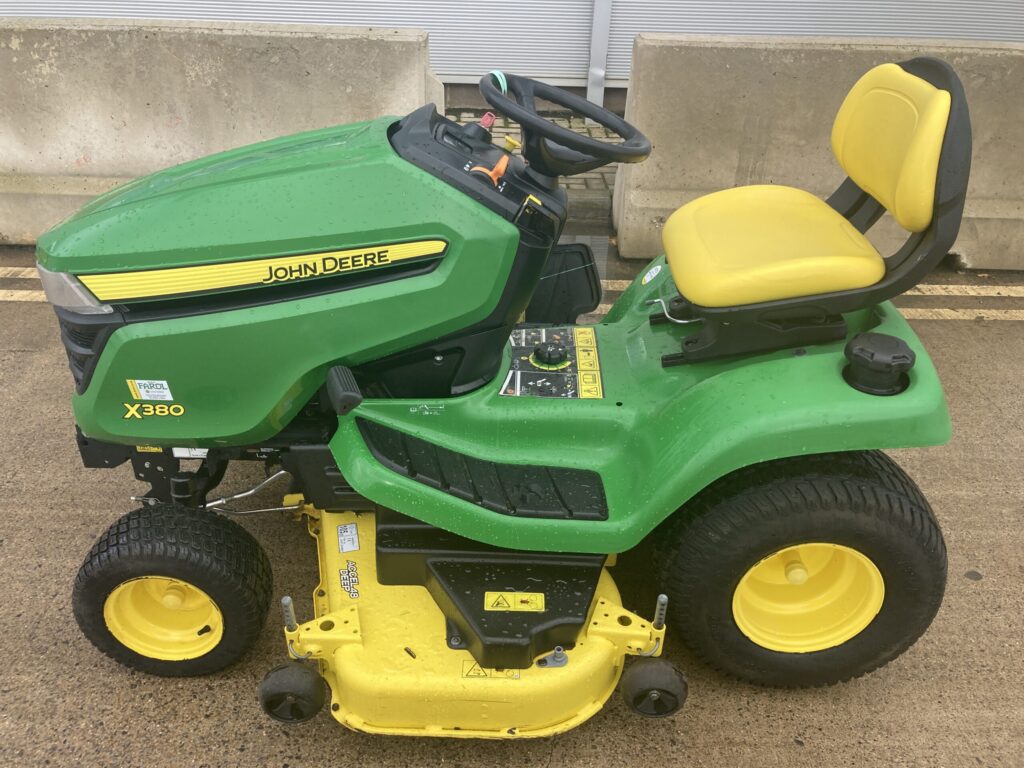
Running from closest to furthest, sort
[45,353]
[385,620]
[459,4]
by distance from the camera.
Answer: [385,620], [45,353], [459,4]

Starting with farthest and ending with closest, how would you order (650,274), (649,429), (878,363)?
(650,274)
(649,429)
(878,363)

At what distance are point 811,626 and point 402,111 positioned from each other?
3014 millimetres

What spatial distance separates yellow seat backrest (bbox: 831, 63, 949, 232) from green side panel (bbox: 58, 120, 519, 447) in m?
0.91

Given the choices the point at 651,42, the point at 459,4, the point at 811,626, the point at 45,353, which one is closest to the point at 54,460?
the point at 45,353

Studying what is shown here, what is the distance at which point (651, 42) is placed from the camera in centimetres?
399

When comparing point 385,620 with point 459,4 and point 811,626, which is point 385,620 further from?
point 459,4

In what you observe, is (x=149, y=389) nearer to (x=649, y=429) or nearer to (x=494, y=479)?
(x=494, y=479)

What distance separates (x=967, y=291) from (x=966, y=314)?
0.92 feet

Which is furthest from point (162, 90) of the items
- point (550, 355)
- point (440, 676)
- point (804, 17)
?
point (804, 17)

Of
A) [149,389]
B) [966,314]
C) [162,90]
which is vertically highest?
[162,90]

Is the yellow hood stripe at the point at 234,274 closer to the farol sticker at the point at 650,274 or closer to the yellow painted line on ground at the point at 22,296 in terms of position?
the farol sticker at the point at 650,274

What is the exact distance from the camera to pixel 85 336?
203 centimetres

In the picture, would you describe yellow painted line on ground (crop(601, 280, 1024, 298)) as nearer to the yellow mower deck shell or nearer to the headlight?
the yellow mower deck shell

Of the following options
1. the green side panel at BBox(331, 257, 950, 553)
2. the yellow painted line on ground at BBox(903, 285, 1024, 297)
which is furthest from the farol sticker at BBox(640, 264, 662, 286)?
the yellow painted line on ground at BBox(903, 285, 1024, 297)
